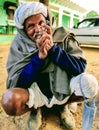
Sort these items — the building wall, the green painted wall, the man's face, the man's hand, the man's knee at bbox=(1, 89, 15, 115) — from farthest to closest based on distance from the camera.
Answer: the green painted wall
the building wall
the man's face
the man's knee at bbox=(1, 89, 15, 115)
the man's hand

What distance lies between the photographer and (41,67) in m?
1.96

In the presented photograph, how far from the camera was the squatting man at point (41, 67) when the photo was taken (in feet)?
6.21

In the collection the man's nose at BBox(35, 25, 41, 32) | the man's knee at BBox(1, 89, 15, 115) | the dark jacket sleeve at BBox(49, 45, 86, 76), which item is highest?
the man's nose at BBox(35, 25, 41, 32)

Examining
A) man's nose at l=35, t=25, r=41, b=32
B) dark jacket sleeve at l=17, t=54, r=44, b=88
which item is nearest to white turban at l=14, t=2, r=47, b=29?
man's nose at l=35, t=25, r=41, b=32

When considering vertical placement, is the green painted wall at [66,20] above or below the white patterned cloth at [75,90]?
above

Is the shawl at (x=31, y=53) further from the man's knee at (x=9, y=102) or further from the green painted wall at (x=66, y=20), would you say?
the green painted wall at (x=66, y=20)

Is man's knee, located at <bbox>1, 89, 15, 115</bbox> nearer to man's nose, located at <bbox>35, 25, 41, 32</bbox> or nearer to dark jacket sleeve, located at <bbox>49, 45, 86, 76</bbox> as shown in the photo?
dark jacket sleeve, located at <bbox>49, 45, 86, 76</bbox>

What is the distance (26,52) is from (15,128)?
34.0 inches

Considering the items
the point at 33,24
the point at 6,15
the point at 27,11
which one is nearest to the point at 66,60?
the point at 33,24

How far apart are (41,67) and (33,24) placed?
0.41m

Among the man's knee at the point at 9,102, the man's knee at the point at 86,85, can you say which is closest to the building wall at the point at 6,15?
the man's knee at the point at 9,102

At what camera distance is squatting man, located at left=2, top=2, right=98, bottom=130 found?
1.89 meters

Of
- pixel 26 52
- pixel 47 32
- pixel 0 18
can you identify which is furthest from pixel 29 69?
pixel 0 18

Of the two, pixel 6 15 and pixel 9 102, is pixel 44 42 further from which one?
pixel 6 15
